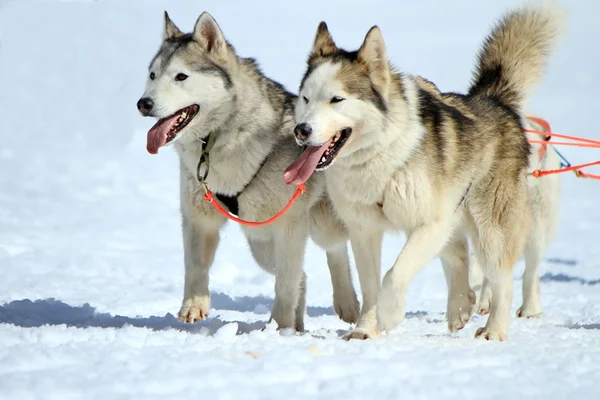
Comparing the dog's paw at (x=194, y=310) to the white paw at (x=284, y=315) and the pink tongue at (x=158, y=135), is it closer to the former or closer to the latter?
the white paw at (x=284, y=315)

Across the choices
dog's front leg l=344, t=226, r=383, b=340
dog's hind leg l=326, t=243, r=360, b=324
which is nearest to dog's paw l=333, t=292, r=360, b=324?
dog's hind leg l=326, t=243, r=360, b=324

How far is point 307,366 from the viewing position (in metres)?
2.89

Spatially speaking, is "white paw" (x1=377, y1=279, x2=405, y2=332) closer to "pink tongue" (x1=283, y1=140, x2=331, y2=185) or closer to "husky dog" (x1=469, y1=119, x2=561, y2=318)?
"pink tongue" (x1=283, y1=140, x2=331, y2=185)

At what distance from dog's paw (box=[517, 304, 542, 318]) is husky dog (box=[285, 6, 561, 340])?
1.08m

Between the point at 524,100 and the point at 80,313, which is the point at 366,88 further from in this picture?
the point at 80,313

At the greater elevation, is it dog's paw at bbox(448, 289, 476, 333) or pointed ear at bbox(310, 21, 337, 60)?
pointed ear at bbox(310, 21, 337, 60)

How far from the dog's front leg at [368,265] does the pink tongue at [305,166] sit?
47 centimetres

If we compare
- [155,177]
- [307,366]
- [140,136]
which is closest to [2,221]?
[155,177]

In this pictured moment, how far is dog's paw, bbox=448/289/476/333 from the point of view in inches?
177

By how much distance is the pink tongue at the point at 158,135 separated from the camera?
12.6 ft

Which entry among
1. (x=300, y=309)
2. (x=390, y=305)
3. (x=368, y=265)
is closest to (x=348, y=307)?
(x=300, y=309)

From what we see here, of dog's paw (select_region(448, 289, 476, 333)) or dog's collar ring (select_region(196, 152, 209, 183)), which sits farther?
dog's paw (select_region(448, 289, 476, 333))

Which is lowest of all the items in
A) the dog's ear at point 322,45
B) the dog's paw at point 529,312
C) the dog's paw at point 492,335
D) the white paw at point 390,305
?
the dog's paw at point 492,335

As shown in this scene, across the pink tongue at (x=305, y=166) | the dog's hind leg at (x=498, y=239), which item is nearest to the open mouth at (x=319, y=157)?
the pink tongue at (x=305, y=166)
